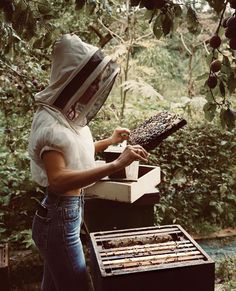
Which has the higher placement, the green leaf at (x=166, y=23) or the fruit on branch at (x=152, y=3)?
the fruit on branch at (x=152, y=3)

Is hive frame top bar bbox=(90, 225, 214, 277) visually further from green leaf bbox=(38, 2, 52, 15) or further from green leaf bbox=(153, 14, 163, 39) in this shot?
green leaf bbox=(38, 2, 52, 15)

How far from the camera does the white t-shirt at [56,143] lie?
2.07m

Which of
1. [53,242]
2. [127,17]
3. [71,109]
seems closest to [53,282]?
[53,242]

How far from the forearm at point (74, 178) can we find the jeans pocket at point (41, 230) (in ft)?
0.75

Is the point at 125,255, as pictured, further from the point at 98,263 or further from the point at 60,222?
the point at 60,222

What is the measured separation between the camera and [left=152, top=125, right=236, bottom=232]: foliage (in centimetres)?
533

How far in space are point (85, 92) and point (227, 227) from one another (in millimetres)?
3902

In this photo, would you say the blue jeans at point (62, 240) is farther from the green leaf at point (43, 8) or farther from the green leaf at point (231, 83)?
the green leaf at point (231, 83)

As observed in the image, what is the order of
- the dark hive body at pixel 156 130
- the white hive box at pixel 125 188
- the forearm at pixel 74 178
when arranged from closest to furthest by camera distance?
the forearm at pixel 74 178, the dark hive body at pixel 156 130, the white hive box at pixel 125 188

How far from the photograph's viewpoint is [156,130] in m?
2.61

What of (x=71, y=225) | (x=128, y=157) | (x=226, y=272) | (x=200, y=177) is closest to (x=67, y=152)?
(x=128, y=157)

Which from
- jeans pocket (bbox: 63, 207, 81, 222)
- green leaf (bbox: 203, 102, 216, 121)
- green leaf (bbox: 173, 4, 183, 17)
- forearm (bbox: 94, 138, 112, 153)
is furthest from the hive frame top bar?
green leaf (bbox: 173, 4, 183, 17)

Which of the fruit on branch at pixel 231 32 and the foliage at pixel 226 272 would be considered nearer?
the fruit on branch at pixel 231 32

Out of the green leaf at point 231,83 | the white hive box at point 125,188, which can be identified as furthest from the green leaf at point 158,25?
the white hive box at point 125,188
